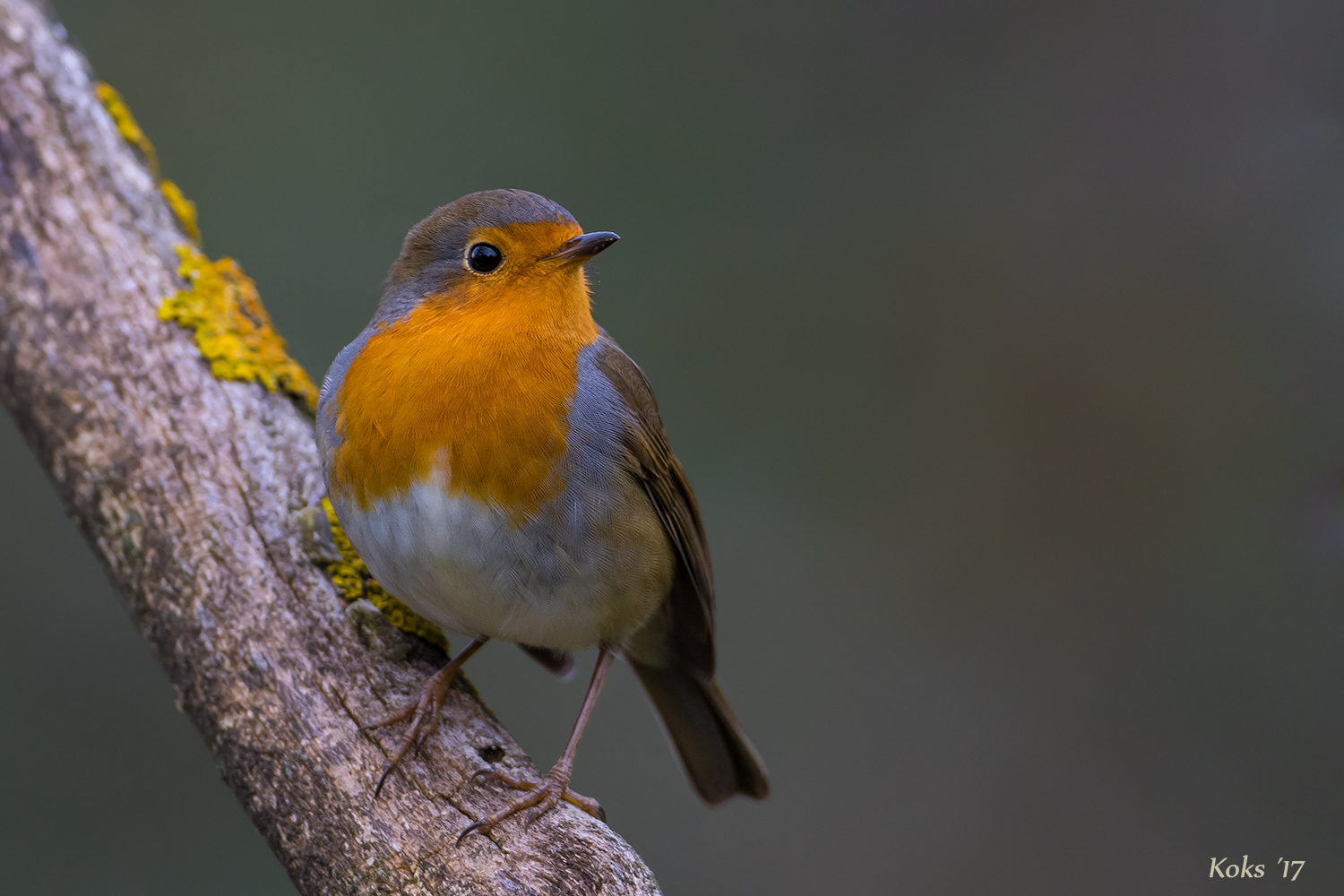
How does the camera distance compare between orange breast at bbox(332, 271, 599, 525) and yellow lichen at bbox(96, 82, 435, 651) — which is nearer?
orange breast at bbox(332, 271, 599, 525)

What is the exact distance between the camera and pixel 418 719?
271 cm

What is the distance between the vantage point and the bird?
265cm

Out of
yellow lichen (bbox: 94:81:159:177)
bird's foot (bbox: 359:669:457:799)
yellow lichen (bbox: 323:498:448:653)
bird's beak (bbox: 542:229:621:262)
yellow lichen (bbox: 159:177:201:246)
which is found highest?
yellow lichen (bbox: 94:81:159:177)

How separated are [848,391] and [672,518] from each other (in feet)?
7.69

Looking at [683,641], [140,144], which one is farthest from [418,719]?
[140,144]

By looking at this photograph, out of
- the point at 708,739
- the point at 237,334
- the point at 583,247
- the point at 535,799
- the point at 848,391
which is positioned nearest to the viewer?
the point at 535,799

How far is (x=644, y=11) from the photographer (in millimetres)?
5496

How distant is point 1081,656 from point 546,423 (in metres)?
3.02

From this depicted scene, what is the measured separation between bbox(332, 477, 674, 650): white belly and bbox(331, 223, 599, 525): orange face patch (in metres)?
0.05

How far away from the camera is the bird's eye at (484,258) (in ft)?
9.68

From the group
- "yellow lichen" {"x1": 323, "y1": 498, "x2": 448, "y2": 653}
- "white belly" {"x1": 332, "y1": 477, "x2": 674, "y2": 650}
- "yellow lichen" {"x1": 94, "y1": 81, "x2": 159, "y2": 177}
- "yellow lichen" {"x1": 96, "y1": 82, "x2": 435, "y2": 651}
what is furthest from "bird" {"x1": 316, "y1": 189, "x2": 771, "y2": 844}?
"yellow lichen" {"x1": 94, "y1": 81, "x2": 159, "y2": 177}

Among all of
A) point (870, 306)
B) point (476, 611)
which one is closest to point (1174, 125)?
point (870, 306)

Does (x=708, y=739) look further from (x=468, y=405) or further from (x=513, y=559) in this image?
(x=468, y=405)

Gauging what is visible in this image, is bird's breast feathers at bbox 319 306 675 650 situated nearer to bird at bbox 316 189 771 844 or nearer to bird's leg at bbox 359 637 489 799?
bird at bbox 316 189 771 844
